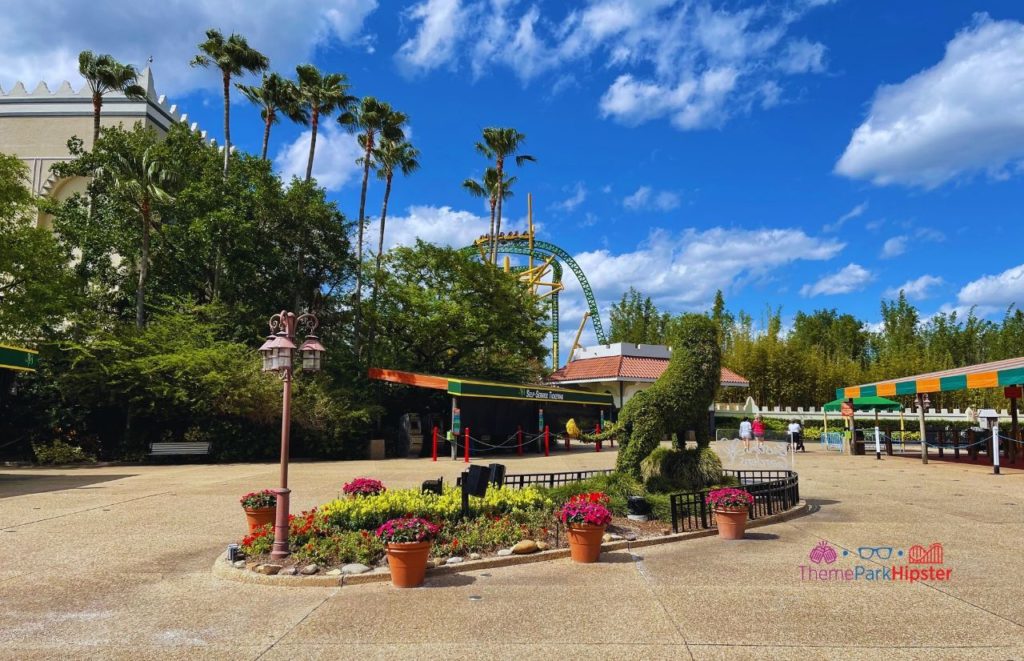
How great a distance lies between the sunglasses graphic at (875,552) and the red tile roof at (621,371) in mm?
31090

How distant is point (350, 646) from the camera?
4.84 metres

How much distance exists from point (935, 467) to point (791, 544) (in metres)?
14.2

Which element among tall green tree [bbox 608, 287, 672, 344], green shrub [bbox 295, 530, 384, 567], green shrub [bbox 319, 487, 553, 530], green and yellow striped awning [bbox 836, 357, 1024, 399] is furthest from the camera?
tall green tree [bbox 608, 287, 672, 344]

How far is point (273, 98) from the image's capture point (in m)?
30.0

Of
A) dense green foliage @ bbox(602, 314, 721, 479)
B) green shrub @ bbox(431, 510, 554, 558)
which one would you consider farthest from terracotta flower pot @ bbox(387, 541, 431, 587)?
dense green foliage @ bbox(602, 314, 721, 479)

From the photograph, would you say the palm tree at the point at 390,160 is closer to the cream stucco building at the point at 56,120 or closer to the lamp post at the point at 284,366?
the cream stucco building at the point at 56,120

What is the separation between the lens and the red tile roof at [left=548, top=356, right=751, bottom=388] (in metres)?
39.7

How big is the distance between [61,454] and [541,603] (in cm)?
1991

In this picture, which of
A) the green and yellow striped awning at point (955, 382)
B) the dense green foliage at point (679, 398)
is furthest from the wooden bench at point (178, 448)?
the green and yellow striped awning at point (955, 382)

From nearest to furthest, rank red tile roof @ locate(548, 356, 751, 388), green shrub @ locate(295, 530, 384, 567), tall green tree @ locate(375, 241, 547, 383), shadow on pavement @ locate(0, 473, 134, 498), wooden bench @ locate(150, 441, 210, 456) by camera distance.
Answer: green shrub @ locate(295, 530, 384, 567) < shadow on pavement @ locate(0, 473, 134, 498) < wooden bench @ locate(150, 441, 210, 456) < tall green tree @ locate(375, 241, 547, 383) < red tile roof @ locate(548, 356, 751, 388)

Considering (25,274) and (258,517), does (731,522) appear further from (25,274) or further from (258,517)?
(25,274)

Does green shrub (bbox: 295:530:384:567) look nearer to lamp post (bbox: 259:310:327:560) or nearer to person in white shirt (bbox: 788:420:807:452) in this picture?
lamp post (bbox: 259:310:327:560)

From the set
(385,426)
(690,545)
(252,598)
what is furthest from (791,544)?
(385,426)

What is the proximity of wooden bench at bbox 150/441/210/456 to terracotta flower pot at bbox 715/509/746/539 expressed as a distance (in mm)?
17610
